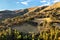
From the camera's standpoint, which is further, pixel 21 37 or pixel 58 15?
pixel 58 15

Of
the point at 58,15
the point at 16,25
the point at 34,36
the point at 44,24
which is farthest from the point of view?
the point at 58,15

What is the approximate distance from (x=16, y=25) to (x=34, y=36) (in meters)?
38.0

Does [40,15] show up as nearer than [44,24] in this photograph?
No

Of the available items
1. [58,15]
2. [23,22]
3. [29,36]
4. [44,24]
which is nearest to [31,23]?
[23,22]

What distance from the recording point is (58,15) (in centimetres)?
16662

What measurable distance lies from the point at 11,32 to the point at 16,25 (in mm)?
31946

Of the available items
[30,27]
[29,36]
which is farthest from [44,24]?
[29,36]

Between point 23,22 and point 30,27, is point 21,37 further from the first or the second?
point 23,22

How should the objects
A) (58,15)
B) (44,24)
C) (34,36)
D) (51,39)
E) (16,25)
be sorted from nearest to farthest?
(51,39) → (34,36) → (44,24) → (16,25) → (58,15)

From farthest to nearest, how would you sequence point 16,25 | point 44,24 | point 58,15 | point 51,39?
point 58,15 → point 16,25 → point 44,24 → point 51,39

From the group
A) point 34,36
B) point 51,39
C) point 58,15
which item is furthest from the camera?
point 58,15

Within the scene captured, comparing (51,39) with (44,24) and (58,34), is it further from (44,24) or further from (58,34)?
(44,24)

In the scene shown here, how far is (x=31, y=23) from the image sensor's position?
147 metres

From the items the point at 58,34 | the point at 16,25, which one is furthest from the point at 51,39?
the point at 16,25
